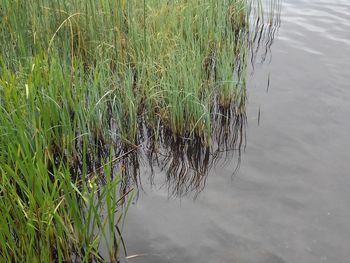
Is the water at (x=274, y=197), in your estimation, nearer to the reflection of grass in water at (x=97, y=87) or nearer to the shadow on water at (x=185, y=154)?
the shadow on water at (x=185, y=154)

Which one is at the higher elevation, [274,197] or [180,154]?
[180,154]

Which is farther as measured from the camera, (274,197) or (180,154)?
(180,154)

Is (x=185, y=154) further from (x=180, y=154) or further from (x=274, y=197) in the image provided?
(x=274, y=197)

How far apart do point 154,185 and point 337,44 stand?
13.0 feet

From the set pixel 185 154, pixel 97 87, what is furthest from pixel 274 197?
pixel 97 87

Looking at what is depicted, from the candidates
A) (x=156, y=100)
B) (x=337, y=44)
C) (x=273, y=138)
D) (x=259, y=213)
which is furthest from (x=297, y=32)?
(x=259, y=213)

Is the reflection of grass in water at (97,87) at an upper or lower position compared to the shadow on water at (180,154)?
upper

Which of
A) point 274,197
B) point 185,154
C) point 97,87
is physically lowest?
point 274,197

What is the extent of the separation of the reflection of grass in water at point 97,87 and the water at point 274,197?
0.32m

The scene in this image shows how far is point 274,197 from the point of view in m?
3.22

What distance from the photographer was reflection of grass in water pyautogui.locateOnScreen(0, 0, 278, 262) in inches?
105

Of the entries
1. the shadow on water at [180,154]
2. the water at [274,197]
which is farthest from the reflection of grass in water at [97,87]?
the water at [274,197]

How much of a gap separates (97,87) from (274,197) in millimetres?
1783

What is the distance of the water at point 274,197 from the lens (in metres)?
2.75
